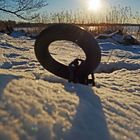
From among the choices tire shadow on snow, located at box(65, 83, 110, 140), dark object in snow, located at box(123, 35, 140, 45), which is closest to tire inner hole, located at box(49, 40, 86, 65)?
dark object in snow, located at box(123, 35, 140, 45)

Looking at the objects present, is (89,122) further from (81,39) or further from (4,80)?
(81,39)

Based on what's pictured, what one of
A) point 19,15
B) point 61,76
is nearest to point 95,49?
point 61,76

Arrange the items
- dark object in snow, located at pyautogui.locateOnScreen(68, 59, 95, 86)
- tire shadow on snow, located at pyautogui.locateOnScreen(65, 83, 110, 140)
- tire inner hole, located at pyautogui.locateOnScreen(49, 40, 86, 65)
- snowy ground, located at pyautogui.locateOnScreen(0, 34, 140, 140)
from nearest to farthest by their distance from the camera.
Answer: snowy ground, located at pyautogui.locateOnScreen(0, 34, 140, 140), tire shadow on snow, located at pyautogui.locateOnScreen(65, 83, 110, 140), dark object in snow, located at pyautogui.locateOnScreen(68, 59, 95, 86), tire inner hole, located at pyautogui.locateOnScreen(49, 40, 86, 65)

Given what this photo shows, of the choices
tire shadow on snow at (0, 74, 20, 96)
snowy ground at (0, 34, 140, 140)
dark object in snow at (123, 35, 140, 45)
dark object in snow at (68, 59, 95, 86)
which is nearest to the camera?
snowy ground at (0, 34, 140, 140)

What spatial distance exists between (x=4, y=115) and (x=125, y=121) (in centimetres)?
113

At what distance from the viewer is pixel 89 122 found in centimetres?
278

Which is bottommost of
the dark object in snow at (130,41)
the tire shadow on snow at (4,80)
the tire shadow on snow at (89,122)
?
the dark object in snow at (130,41)

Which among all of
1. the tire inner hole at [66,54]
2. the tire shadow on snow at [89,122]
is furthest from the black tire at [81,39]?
the tire inner hole at [66,54]

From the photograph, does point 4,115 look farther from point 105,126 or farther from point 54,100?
point 105,126

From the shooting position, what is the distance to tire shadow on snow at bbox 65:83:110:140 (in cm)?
255

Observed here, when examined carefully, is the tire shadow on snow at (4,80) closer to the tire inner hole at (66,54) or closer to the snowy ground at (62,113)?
the snowy ground at (62,113)

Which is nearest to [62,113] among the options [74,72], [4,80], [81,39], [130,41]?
[4,80]

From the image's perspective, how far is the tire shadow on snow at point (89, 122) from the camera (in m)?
2.55

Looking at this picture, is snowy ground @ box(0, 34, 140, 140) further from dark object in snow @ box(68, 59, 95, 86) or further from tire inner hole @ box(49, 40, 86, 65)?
tire inner hole @ box(49, 40, 86, 65)
